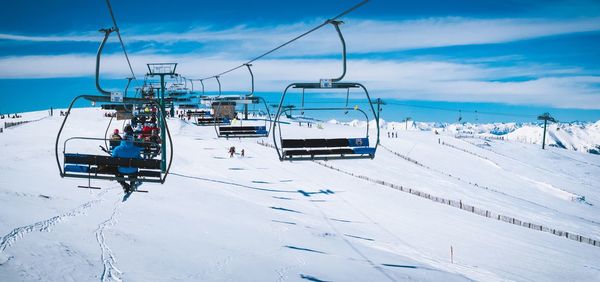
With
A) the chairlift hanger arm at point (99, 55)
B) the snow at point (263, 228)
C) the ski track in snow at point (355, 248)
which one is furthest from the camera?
the ski track in snow at point (355, 248)

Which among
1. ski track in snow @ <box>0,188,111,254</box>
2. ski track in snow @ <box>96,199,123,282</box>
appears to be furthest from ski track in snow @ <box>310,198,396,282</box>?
ski track in snow @ <box>0,188,111,254</box>

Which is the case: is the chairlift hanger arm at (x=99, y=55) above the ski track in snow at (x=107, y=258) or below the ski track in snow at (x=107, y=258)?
above

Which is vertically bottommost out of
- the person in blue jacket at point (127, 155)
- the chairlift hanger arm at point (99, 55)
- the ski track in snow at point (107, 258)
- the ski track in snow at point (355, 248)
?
the ski track in snow at point (355, 248)

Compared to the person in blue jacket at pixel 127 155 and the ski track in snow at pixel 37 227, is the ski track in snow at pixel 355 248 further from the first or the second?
the ski track in snow at pixel 37 227

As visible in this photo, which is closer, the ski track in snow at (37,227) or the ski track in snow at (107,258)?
the ski track in snow at (107,258)

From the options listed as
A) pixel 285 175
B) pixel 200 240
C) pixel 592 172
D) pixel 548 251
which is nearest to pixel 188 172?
pixel 285 175

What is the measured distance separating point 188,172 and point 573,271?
2400 centimetres

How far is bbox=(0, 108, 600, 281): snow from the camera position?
39.2 ft

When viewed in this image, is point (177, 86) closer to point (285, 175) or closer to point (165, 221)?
point (285, 175)

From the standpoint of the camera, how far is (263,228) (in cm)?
1795

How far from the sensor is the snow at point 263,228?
39.2 feet

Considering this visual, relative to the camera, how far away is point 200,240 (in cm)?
1497

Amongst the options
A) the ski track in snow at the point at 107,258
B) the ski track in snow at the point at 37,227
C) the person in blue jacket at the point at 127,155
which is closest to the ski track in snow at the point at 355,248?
the ski track in snow at the point at 107,258

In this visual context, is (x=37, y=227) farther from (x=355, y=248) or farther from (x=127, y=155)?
(x=355, y=248)
